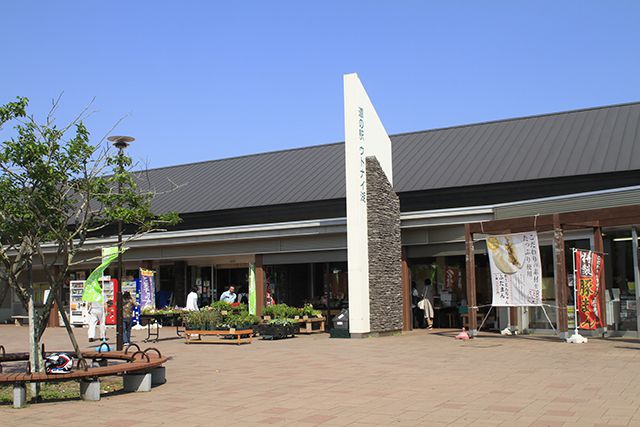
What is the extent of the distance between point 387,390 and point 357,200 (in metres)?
9.79

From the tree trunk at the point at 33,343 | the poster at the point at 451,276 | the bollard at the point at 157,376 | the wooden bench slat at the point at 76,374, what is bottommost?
the bollard at the point at 157,376

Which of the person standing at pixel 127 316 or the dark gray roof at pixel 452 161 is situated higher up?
the dark gray roof at pixel 452 161

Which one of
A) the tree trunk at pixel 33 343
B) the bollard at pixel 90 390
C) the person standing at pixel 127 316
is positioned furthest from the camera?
the person standing at pixel 127 316

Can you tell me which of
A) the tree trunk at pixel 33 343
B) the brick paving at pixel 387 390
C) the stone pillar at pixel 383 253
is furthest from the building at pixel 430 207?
the tree trunk at pixel 33 343

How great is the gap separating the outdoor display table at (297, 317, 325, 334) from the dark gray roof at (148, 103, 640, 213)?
15.7 ft

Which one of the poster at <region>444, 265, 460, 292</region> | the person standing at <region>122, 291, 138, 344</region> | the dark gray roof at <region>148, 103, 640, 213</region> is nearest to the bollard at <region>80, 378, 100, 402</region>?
the person standing at <region>122, 291, 138, 344</region>

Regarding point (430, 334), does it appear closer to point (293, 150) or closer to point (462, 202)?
point (462, 202)

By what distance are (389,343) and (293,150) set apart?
636 inches

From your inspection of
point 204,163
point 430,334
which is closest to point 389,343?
point 430,334

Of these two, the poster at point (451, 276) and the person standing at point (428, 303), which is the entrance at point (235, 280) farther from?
the poster at point (451, 276)

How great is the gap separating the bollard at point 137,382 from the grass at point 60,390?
295mm

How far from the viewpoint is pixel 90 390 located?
10.3 m

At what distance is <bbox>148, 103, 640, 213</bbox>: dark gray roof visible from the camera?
2312 cm

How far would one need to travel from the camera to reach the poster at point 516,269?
17.8 meters
